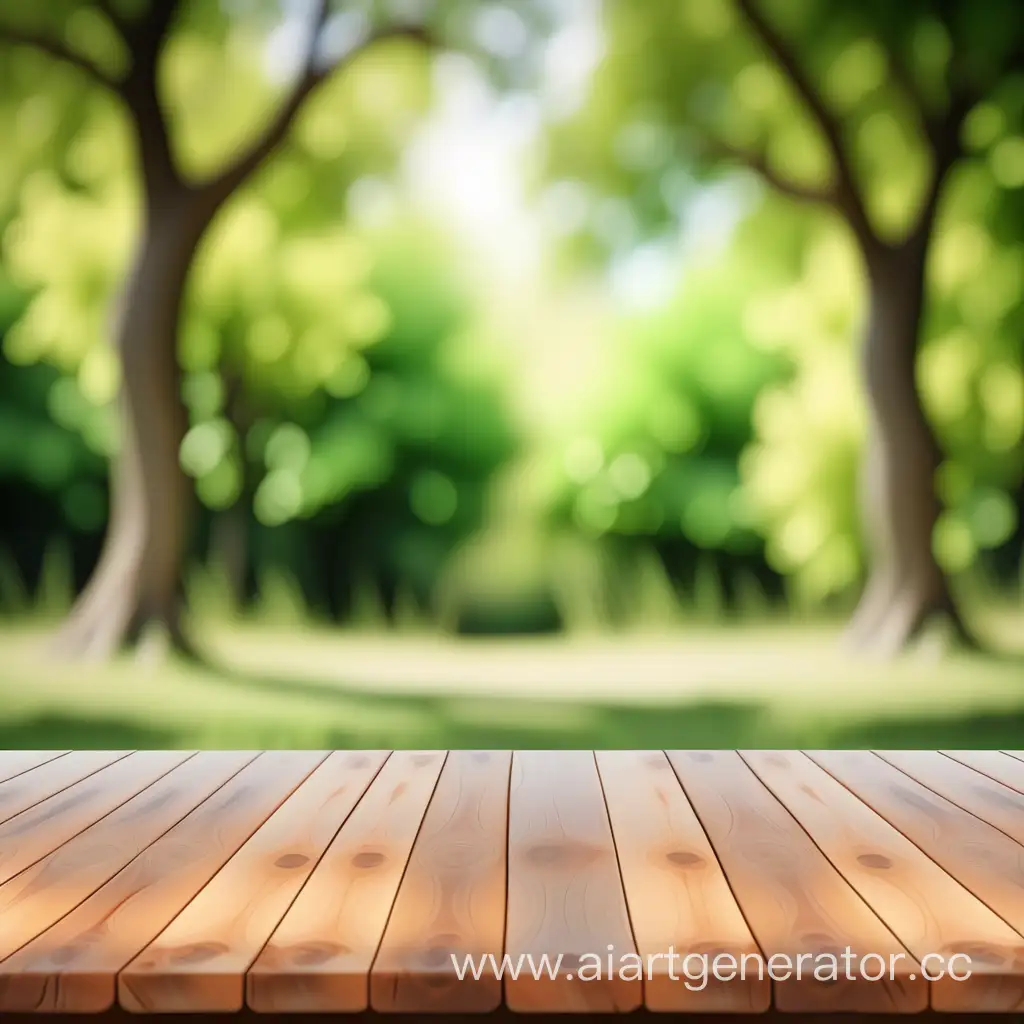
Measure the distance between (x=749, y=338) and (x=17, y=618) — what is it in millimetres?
2339

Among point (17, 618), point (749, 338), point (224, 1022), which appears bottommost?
point (224, 1022)

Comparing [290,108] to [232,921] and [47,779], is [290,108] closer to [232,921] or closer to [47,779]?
[47,779]

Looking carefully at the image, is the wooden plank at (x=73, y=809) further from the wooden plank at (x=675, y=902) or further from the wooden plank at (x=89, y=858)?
the wooden plank at (x=675, y=902)

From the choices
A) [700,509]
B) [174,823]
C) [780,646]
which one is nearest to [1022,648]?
[780,646]

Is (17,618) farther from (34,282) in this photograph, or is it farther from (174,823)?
(174,823)

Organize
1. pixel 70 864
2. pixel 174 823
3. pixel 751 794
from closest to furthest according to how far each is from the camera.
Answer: pixel 70 864 → pixel 174 823 → pixel 751 794

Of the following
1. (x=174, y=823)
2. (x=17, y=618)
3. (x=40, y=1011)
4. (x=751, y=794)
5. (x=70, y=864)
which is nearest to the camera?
(x=40, y=1011)

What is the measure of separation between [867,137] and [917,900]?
8.27 ft

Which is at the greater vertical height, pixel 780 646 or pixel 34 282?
pixel 34 282

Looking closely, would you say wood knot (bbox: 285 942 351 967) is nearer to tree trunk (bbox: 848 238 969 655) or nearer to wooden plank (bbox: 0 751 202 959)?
wooden plank (bbox: 0 751 202 959)

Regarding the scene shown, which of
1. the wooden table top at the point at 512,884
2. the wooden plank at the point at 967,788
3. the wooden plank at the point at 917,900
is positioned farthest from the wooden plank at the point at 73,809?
the wooden plank at the point at 967,788

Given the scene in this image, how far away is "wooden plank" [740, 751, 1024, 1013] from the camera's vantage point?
118cm

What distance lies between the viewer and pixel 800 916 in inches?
52.3

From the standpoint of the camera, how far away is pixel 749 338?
3219 mm
